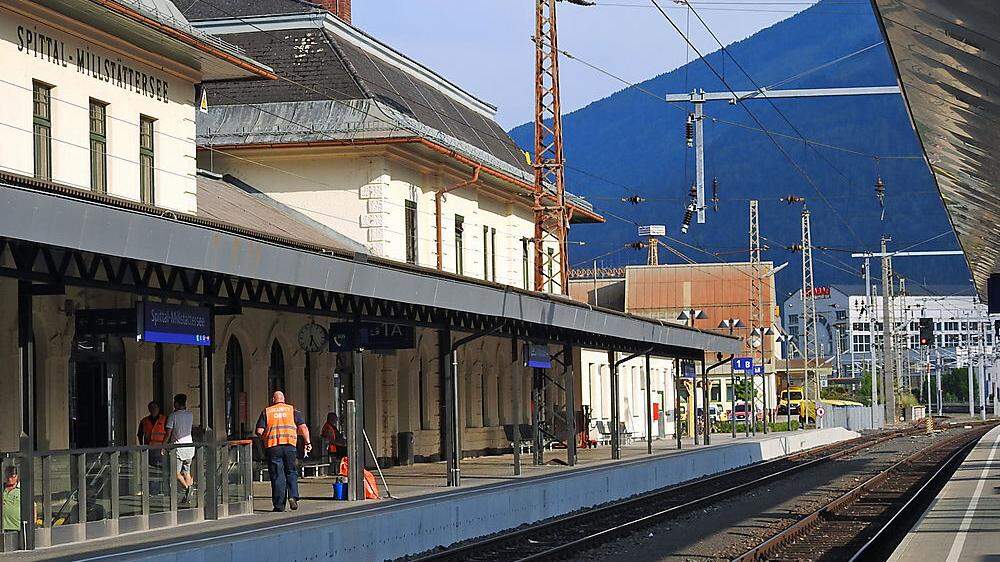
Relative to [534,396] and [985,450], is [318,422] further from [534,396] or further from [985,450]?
[985,450]

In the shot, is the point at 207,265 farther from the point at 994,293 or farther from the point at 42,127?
the point at 994,293

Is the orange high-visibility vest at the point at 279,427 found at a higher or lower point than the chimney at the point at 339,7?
lower

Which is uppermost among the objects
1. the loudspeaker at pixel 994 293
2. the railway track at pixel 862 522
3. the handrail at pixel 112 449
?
the loudspeaker at pixel 994 293

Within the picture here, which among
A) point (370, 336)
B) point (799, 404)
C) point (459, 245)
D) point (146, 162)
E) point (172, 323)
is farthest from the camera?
point (799, 404)

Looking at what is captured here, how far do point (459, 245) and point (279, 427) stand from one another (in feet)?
62.1

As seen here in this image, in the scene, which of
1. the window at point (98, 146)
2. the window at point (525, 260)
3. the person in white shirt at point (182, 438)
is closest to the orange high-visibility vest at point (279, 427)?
the person in white shirt at point (182, 438)

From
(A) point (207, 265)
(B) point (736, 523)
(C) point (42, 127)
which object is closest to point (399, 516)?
(A) point (207, 265)

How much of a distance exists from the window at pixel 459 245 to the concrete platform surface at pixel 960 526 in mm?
14312

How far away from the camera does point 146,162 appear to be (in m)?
24.7

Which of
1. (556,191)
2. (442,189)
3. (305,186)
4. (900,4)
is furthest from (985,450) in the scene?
(900,4)

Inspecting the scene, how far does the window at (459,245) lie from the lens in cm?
3897

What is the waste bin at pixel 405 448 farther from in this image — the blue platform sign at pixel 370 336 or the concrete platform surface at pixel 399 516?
the blue platform sign at pixel 370 336

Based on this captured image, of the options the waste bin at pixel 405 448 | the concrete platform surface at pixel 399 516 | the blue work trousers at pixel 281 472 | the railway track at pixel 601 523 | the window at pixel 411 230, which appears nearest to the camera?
the concrete platform surface at pixel 399 516

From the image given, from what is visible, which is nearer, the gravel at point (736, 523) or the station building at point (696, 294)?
the gravel at point (736, 523)
